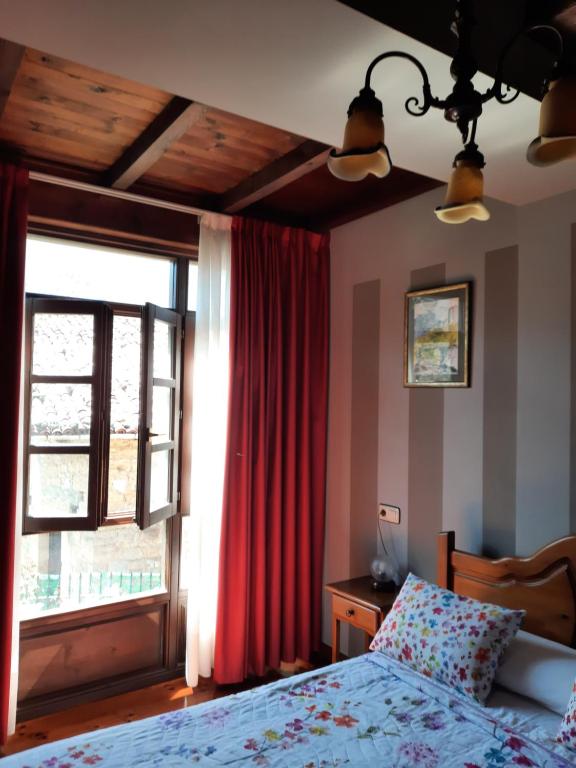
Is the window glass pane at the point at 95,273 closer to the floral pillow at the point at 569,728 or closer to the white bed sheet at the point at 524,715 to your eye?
the white bed sheet at the point at 524,715

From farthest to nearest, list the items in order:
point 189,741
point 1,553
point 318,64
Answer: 1. point 1,553
2. point 189,741
3. point 318,64

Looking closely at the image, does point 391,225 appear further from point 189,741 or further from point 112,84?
point 189,741

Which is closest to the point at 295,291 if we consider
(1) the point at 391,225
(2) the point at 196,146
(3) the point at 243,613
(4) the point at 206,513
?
(1) the point at 391,225

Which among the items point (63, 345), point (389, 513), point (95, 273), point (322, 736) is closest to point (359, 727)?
point (322, 736)

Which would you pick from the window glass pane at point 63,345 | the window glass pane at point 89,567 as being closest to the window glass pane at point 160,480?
the window glass pane at point 89,567

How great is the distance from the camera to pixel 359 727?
1742 millimetres

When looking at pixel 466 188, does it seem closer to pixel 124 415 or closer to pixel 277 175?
pixel 277 175

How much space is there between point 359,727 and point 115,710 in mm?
1751

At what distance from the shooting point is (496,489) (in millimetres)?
2605

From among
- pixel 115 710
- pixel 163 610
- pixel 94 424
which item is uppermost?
pixel 94 424

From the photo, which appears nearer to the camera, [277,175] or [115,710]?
[277,175]

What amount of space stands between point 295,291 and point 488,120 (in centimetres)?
184

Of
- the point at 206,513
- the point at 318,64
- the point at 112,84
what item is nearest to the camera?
the point at 318,64

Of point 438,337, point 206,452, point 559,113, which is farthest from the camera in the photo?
point 206,452
